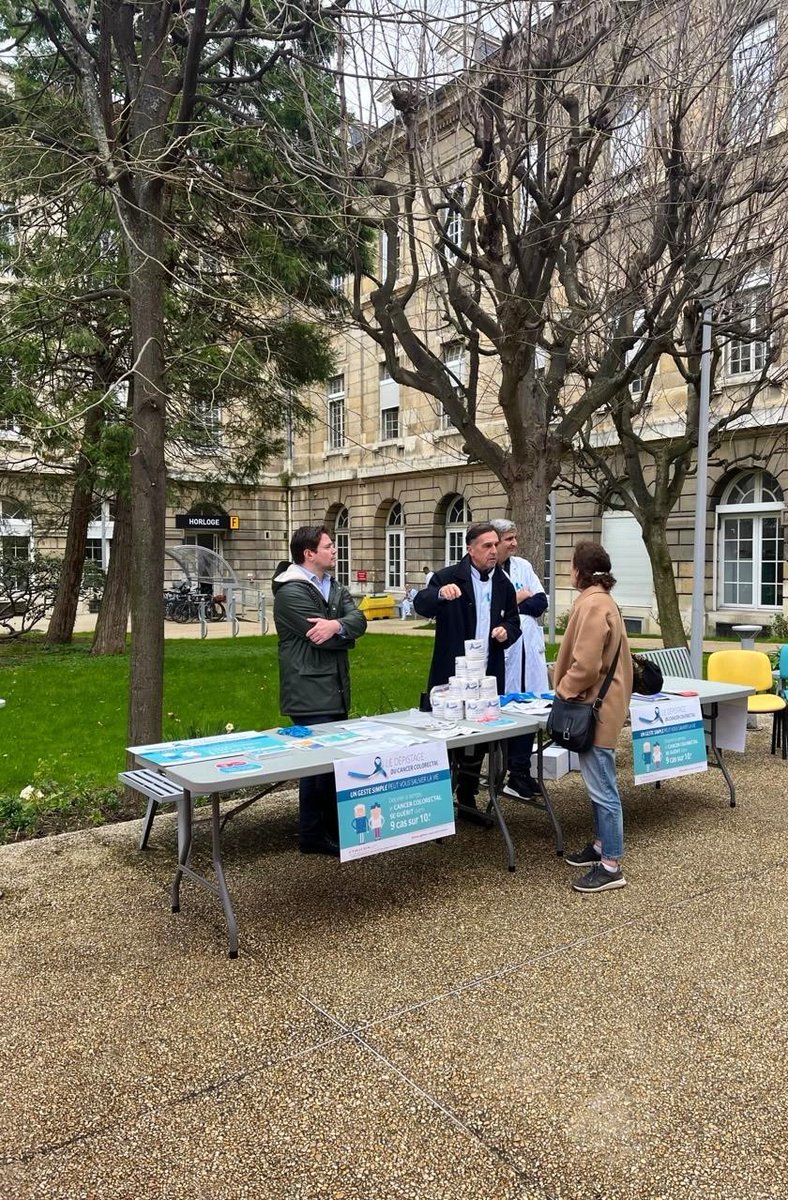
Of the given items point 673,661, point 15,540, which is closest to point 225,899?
point 673,661

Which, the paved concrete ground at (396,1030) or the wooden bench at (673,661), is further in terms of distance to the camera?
the wooden bench at (673,661)

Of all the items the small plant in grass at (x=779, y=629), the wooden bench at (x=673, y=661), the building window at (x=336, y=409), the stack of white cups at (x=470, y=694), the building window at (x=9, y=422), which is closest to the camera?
the stack of white cups at (x=470, y=694)

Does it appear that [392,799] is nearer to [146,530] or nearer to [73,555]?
[146,530]

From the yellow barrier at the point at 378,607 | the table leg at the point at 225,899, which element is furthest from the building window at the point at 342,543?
the table leg at the point at 225,899

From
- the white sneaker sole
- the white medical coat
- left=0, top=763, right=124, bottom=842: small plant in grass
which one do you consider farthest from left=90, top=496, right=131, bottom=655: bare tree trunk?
the white sneaker sole

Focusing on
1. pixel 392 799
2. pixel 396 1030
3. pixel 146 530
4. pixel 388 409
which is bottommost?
pixel 396 1030

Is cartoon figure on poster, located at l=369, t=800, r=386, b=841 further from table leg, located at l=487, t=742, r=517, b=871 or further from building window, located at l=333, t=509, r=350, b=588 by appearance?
building window, located at l=333, t=509, r=350, b=588

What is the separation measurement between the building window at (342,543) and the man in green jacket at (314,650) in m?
29.1

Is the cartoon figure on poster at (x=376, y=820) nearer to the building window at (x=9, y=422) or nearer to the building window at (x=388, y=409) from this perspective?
the building window at (x=9, y=422)

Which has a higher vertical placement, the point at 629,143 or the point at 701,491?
the point at 629,143

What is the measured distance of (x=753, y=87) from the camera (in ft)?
27.5

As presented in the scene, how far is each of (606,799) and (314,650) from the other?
71.7 inches

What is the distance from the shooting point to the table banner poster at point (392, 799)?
4.12m

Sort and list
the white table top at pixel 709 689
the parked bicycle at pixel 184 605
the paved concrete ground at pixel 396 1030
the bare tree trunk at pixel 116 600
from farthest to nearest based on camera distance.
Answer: the parked bicycle at pixel 184 605 → the bare tree trunk at pixel 116 600 → the white table top at pixel 709 689 → the paved concrete ground at pixel 396 1030
